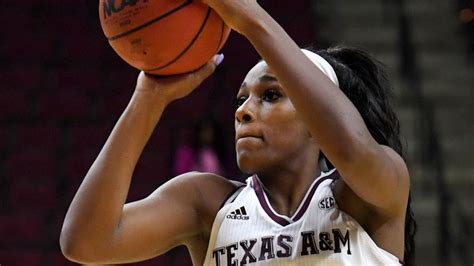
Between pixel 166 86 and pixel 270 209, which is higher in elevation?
pixel 166 86

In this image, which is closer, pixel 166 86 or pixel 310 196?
pixel 166 86

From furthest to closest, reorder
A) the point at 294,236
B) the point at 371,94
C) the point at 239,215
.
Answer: the point at 371,94
the point at 239,215
the point at 294,236

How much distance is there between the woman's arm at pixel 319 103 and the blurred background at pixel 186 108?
157 inches

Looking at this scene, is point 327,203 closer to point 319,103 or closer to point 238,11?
point 319,103

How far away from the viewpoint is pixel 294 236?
2.31m

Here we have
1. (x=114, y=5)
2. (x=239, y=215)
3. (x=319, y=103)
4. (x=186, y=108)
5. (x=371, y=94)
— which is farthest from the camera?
(x=186, y=108)

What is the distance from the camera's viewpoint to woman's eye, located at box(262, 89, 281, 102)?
95.7 inches

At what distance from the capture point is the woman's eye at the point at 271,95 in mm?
2430

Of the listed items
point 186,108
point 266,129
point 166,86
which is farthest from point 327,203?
point 186,108

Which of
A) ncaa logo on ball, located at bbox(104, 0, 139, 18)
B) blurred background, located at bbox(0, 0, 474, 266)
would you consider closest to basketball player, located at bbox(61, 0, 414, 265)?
ncaa logo on ball, located at bbox(104, 0, 139, 18)

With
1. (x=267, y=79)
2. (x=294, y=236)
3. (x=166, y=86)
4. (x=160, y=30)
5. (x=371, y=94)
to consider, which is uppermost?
(x=160, y=30)

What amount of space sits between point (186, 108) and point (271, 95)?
4.85m

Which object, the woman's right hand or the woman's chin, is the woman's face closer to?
the woman's chin

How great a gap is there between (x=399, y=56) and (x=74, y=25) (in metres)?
3.02
